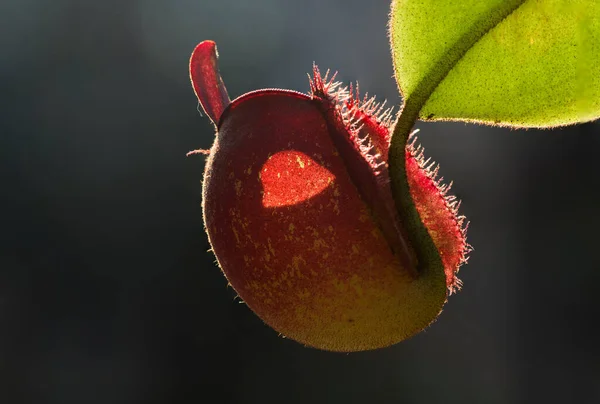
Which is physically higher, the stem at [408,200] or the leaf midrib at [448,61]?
the leaf midrib at [448,61]

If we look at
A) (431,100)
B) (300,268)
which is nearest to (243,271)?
(300,268)

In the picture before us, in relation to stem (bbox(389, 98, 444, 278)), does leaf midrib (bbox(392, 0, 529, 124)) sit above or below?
above

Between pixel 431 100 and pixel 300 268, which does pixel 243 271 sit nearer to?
pixel 300 268

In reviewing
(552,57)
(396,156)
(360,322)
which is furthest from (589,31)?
(360,322)

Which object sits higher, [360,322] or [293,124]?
[293,124]
